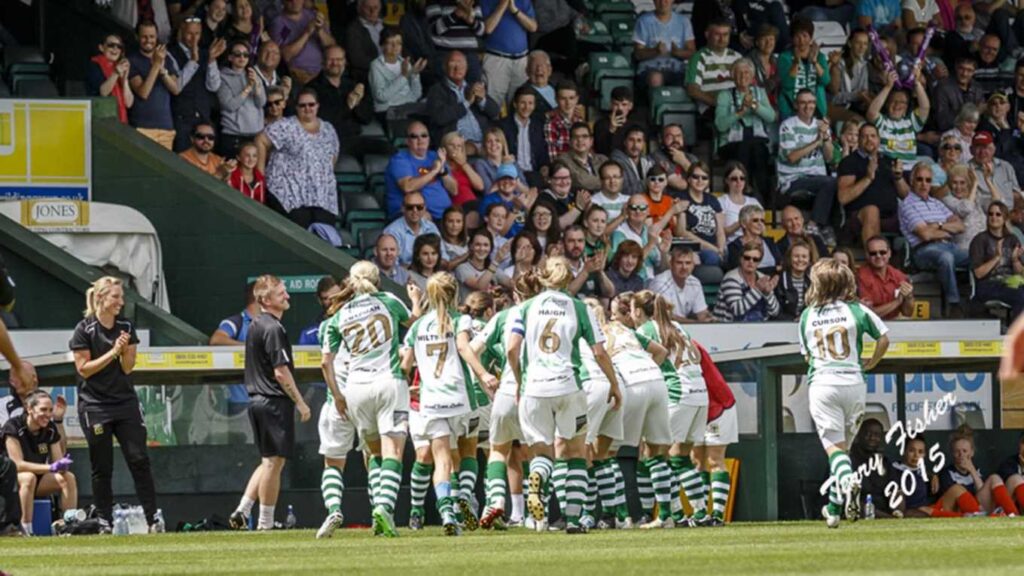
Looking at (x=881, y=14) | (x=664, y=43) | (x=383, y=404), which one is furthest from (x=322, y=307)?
(x=881, y=14)

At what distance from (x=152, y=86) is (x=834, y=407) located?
8599 millimetres

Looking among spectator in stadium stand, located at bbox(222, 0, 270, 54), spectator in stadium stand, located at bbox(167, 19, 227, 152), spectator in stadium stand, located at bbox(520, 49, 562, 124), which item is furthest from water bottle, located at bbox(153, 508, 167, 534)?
spectator in stadium stand, located at bbox(520, 49, 562, 124)

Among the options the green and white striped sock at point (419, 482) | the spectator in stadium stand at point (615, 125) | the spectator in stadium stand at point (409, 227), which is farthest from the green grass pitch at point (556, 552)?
the spectator in stadium stand at point (615, 125)

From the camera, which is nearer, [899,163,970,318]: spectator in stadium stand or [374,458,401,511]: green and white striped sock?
[374,458,401,511]: green and white striped sock

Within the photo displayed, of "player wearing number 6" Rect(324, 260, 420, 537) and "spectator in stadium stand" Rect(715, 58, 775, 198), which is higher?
"spectator in stadium stand" Rect(715, 58, 775, 198)

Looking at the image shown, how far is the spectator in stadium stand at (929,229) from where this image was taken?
77.7 ft

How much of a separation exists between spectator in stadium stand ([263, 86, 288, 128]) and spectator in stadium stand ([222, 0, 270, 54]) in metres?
0.58

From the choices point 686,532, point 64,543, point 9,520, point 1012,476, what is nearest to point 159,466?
point 9,520

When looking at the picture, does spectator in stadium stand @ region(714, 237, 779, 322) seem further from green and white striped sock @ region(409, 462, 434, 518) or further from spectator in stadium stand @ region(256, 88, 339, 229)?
green and white striped sock @ region(409, 462, 434, 518)

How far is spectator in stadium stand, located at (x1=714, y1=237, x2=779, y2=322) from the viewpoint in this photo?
21781 mm

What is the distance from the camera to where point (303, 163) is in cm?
2139

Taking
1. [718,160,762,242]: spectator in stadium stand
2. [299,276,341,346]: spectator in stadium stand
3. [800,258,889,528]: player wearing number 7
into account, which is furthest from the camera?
[718,160,762,242]: spectator in stadium stand

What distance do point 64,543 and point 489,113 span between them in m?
9.73

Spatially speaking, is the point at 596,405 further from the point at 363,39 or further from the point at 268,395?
the point at 363,39
